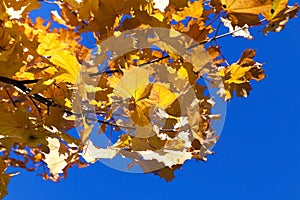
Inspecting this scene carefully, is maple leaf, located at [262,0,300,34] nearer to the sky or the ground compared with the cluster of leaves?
nearer to the sky

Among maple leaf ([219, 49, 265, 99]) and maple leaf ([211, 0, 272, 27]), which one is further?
maple leaf ([219, 49, 265, 99])

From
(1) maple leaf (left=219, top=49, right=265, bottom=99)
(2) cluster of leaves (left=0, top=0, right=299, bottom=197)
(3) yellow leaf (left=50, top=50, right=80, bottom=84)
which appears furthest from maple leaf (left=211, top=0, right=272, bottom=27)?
(3) yellow leaf (left=50, top=50, right=80, bottom=84)

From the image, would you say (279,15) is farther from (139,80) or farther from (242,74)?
(139,80)

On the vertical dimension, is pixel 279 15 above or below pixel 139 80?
above

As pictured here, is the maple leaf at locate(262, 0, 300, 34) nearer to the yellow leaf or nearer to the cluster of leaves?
the cluster of leaves

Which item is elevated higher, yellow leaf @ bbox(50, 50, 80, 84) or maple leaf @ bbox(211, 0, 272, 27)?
maple leaf @ bbox(211, 0, 272, 27)

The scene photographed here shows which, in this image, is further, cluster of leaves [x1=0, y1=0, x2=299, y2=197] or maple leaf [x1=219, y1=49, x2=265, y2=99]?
maple leaf [x1=219, y1=49, x2=265, y2=99]

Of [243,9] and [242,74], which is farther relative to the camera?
[242,74]

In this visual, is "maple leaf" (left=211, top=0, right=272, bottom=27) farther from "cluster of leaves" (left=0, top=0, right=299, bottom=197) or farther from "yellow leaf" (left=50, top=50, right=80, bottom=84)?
"yellow leaf" (left=50, top=50, right=80, bottom=84)

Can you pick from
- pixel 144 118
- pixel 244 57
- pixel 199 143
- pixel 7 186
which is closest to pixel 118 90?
pixel 144 118

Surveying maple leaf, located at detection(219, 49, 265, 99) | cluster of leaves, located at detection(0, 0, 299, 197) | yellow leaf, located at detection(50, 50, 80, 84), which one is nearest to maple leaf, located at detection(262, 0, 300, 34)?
cluster of leaves, located at detection(0, 0, 299, 197)

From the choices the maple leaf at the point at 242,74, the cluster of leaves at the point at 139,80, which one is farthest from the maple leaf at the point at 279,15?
the maple leaf at the point at 242,74

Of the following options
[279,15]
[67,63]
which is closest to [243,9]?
[279,15]

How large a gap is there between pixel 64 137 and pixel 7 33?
0.25m
